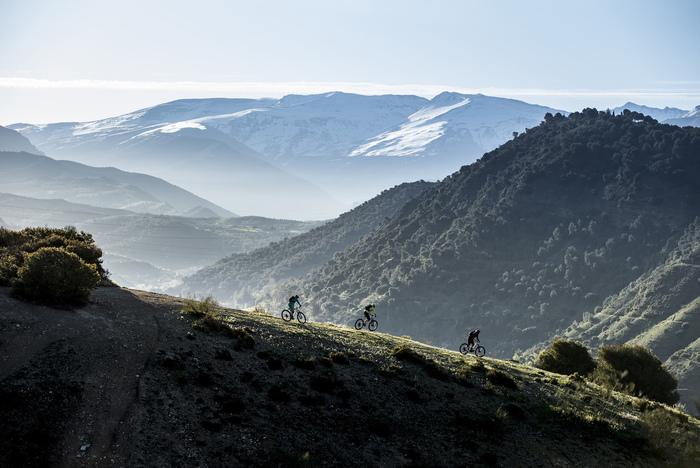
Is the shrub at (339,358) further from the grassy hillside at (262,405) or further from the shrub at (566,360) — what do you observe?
the shrub at (566,360)

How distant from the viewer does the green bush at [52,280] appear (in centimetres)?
2572

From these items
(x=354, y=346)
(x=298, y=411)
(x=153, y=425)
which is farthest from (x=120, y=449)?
(x=354, y=346)

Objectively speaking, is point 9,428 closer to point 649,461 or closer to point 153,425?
point 153,425

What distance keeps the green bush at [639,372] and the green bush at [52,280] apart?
4230 cm

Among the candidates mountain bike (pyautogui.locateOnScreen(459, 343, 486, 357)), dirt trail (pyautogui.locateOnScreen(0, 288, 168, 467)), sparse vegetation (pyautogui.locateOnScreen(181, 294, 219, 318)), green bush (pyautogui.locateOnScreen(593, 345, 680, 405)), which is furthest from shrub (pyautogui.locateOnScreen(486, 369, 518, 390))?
dirt trail (pyautogui.locateOnScreen(0, 288, 168, 467))

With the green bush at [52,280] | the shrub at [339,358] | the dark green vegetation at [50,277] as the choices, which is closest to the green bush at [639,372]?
the shrub at [339,358]

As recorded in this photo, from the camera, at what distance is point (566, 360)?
49250mm

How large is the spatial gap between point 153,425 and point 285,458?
5343 millimetres

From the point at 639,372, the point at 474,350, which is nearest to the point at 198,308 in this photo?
the point at 474,350

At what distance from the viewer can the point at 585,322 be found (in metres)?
188

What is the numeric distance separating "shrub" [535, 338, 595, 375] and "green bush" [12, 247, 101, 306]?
141 feet

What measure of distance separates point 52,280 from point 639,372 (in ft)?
172

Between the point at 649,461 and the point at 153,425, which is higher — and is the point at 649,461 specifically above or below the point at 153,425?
below

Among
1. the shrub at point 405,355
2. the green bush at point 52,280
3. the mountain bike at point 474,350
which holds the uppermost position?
the green bush at point 52,280
